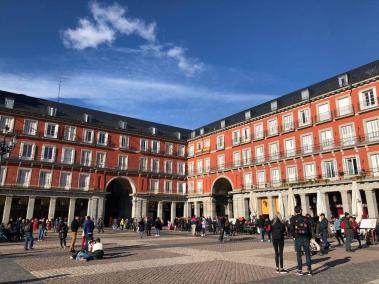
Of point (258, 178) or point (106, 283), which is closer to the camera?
point (106, 283)

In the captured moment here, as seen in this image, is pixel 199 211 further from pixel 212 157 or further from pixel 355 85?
pixel 355 85

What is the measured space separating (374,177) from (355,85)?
9.35 metres


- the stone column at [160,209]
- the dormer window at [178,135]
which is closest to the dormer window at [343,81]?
the dormer window at [178,135]

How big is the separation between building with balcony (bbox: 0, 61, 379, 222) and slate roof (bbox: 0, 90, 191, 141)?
18 centimetres

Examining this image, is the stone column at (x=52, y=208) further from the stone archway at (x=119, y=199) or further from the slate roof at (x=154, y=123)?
the slate roof at (x=154, y=123)

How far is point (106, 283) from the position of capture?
24.5 feet

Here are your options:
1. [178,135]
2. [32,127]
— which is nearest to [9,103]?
[32,127]

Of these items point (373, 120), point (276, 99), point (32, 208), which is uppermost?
point (276, 99)

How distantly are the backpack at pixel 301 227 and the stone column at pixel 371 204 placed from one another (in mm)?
21254

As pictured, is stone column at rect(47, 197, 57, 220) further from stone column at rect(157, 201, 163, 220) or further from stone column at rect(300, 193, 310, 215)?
stone column at rect(300, 193, 310, 215)

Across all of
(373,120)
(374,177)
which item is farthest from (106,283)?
(373,120)

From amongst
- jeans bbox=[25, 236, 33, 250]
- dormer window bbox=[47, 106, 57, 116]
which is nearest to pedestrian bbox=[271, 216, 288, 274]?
jeans bbox=[25, 236, 33, 250]

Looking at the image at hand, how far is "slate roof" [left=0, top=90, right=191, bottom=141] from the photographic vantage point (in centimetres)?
3910

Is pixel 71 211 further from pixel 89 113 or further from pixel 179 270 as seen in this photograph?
pixel 179 270
